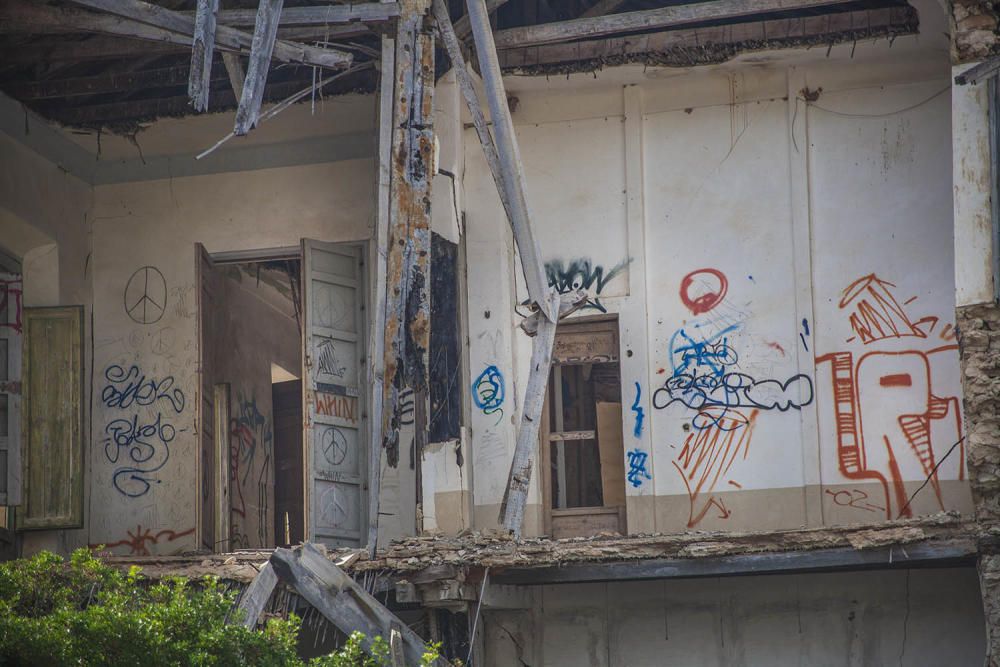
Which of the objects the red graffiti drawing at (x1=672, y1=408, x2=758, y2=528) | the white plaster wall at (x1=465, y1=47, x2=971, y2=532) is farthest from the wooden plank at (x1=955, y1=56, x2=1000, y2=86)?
the red graffiti drawing at (x1=672, y1=408, x2=758, y2=528)

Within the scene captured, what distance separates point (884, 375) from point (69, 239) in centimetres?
810

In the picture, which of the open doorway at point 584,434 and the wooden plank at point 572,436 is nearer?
the open doorway at point 584,434

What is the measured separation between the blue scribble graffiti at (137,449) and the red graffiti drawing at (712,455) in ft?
16.9

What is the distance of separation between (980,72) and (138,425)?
8.73m

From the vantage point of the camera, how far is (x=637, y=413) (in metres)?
15.8

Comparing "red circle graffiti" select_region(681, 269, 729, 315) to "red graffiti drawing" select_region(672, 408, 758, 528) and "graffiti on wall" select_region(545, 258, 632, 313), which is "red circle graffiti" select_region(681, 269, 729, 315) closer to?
"graffiti on wall" select_region(545, 258, 632, 313)

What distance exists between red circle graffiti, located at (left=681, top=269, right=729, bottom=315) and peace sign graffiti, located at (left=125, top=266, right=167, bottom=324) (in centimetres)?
530

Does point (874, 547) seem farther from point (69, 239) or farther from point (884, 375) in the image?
point (69, 239)

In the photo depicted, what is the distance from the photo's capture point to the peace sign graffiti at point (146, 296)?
689 inches

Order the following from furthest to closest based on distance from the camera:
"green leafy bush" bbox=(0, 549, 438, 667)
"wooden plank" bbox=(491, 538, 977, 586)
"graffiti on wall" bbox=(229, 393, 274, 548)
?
1. "graffiti on wall" bbox=(229, 393, 274, 548)
2. "wooden plank" bbox=(491, 538, 977, 586)
3. "green leafy bush" bbox=(0, 549, 438, 667)

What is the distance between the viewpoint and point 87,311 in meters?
17.6

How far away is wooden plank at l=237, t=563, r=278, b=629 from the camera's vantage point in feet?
41.2

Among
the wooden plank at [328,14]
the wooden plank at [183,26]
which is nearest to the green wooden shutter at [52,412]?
the wooden plank at [183,26]

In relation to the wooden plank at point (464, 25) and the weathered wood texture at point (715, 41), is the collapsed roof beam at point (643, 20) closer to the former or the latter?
the weathered wood texture at point (715, 41)
